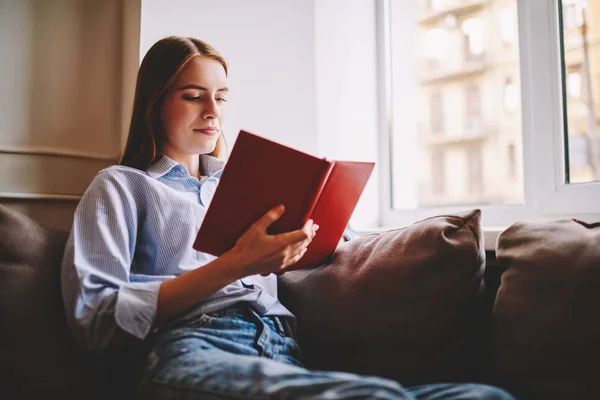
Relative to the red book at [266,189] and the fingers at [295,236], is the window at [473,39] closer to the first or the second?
the red book at [266,189]

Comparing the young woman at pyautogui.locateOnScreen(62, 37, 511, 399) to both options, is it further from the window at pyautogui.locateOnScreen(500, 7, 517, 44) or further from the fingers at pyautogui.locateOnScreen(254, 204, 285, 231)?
the window at pyautogui.locateOnScreen(500, 7, 517, 44)

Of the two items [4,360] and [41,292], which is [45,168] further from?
[4,360]

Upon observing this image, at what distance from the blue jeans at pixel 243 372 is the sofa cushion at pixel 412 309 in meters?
0.11

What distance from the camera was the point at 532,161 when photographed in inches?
58.2

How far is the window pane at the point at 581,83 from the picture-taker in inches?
56.7

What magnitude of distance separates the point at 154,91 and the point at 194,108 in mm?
99

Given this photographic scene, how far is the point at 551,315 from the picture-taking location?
848 mm

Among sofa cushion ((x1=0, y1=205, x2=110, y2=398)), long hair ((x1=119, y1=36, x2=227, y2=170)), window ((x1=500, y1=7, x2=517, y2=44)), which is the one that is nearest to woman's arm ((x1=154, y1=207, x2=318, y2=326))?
sofa cushion ((x1=0, y1=205, x2=110, y2=398))

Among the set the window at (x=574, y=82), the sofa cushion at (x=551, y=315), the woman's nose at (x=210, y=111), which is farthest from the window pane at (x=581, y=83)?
the woman's nose at (x=210, y=111)

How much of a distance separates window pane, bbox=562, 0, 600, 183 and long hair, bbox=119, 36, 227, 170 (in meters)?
0.97

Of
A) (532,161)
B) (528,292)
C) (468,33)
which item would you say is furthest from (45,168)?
(468,33)

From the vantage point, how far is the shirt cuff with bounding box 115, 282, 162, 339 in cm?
89

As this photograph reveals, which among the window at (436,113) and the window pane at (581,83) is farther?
the window at (436,113)

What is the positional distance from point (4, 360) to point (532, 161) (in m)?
1.35
